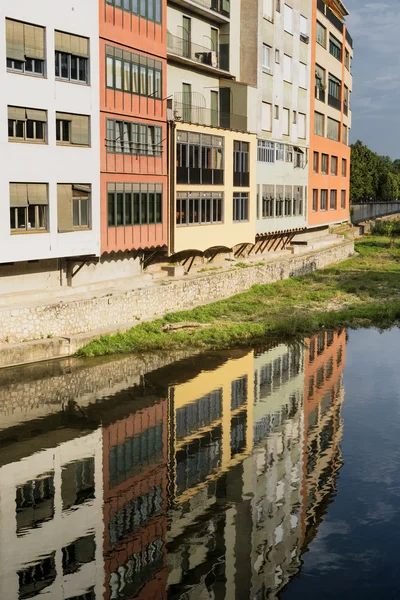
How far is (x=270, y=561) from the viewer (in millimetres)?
14922

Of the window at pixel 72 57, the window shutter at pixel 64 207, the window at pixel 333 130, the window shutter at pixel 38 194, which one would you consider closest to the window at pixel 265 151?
the window at pixel 333 130

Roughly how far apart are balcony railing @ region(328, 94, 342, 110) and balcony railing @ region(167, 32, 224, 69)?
19166 millimetres

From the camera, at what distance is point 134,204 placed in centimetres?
3325

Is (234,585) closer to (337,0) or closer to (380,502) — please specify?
(380,502)

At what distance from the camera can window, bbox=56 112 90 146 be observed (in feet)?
95.5

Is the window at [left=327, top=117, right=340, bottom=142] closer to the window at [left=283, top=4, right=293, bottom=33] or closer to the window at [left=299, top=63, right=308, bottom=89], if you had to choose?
the window at [left=299, top=63, right=308, bottom=89]

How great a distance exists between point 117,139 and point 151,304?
6555mm

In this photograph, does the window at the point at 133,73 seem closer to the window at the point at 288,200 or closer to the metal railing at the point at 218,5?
the metal railing at the point at 218,5

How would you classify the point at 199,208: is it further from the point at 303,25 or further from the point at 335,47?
the point at 335,47

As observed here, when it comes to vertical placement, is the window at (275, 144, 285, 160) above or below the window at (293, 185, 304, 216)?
above

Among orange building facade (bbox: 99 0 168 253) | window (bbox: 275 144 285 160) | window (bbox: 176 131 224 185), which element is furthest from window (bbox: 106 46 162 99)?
window (bbox: 275 144 285 160)

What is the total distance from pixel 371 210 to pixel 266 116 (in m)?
56.4

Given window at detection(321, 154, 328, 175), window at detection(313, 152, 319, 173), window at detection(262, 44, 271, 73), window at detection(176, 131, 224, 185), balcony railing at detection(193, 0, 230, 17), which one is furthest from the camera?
window at detection(321, 154, 328, 175)

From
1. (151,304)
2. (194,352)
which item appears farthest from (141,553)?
(151,304)
